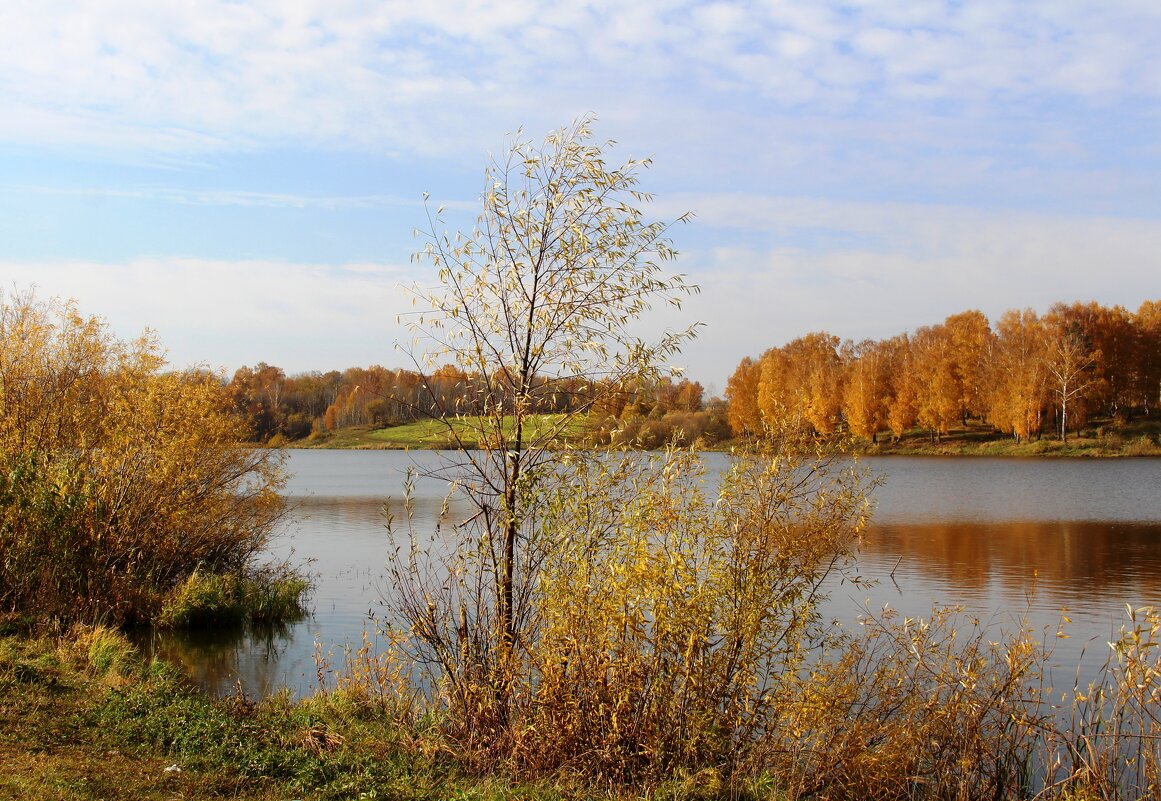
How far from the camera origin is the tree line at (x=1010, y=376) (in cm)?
6556

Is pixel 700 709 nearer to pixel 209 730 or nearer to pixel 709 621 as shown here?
pixel 709 621

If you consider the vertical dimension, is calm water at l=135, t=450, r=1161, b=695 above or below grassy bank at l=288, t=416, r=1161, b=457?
below

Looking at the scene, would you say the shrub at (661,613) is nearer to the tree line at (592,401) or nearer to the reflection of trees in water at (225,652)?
the tree line at (592,401)

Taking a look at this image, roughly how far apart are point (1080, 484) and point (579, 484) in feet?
140

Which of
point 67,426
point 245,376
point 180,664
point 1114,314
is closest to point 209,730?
point 180,664

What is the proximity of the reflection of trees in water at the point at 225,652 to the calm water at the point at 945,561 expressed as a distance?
0.11ft

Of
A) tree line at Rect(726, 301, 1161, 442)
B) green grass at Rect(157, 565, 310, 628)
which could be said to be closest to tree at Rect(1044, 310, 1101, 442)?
tree line at Rect(726, 301, 1161, 442)

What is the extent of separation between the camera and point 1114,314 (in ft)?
233

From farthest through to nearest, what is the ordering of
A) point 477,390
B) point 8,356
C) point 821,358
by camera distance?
1. point 821,358
2. point 8,356
3. point 477,390

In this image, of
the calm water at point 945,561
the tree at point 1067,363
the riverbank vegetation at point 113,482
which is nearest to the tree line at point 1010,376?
the tree at point 1067,363

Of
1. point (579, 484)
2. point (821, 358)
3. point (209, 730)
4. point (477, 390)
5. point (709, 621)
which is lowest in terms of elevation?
point (209, 730)

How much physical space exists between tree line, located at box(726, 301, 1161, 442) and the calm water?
1831 centimetres

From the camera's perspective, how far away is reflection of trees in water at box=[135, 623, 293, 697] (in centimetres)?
1323

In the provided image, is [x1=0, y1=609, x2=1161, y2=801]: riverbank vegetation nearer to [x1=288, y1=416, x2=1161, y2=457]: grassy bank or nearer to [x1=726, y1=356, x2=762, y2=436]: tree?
[x1=288, y1=416, x2=1161, y2=457]: grassy bank
